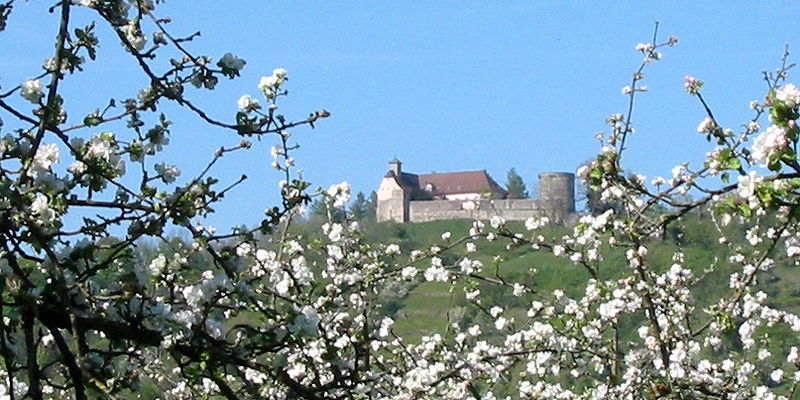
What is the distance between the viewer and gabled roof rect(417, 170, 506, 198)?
113 meters

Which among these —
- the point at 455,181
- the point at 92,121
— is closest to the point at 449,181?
the point at 455,181

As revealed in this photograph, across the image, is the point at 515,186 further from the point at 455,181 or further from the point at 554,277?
the point at 554,277

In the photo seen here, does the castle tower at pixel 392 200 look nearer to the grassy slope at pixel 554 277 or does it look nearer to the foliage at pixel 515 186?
the foliage at pixel 515 186

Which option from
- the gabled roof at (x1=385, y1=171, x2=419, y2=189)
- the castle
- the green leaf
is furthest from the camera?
the gabled roof at (x1=385, y1=171, x2=419, y2=189)

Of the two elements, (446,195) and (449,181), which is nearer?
(446,195)

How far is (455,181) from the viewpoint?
115500 millimetres

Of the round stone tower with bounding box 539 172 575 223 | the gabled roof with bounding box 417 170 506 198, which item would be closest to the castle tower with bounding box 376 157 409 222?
the gabled roof with bounding box 417 170 506 198

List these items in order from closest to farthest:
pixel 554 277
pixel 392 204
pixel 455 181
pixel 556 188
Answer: pixel 554 277 < pixel 556 188 < pixel 392 204 < pixel 455 181

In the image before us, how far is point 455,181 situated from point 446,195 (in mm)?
2046

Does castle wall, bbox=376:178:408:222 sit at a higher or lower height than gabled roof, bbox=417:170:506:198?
lower

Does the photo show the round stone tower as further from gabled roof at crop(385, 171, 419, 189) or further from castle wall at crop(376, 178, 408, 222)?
gabled roof at crop(385, 171, 419, 189)

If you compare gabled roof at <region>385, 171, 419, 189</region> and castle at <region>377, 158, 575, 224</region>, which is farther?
gabled roof at <region>385, 171, 419, 189</region>

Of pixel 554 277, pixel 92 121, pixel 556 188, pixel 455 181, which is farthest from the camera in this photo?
pixel 455 181

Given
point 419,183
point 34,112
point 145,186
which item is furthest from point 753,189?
point 419,183
